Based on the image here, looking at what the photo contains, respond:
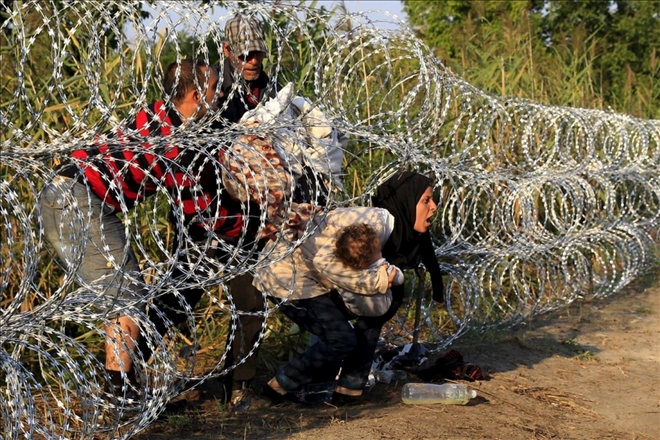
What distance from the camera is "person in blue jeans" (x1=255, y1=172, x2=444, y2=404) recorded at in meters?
5.54

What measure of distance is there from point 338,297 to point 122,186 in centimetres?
136

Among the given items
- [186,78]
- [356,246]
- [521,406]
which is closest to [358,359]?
[356,246]

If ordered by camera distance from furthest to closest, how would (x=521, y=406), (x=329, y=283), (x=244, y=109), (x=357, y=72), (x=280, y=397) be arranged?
(x=357, y=72)
(x=244, y=109)
(x=521, y=406)
(x=280, y=397)
(x=329, y=283)

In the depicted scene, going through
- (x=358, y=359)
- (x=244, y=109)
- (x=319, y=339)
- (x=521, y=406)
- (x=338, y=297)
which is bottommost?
(x=521, y=406)

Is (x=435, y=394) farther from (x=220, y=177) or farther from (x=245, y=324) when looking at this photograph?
(x=220, y=177)

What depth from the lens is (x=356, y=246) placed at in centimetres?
537

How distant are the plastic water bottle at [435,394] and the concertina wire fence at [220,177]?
945 millimetres

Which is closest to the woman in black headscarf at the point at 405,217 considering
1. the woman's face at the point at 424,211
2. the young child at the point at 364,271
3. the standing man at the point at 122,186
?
the woman's face at the point at 424,211

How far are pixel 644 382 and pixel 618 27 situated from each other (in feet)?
38.9

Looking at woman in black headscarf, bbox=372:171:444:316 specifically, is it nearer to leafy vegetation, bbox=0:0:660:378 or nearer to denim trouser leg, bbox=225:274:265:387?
leafy vegetation, bbox=0:0:660:378

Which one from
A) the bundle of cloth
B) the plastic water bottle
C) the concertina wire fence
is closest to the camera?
the concertina wire fence

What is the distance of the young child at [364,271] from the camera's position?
17.7ft

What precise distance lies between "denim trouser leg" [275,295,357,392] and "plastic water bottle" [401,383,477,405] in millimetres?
461

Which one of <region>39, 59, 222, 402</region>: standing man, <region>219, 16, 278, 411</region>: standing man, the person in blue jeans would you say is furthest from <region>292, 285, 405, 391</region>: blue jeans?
<region>39, 59, 222, 402</region>: standing man
